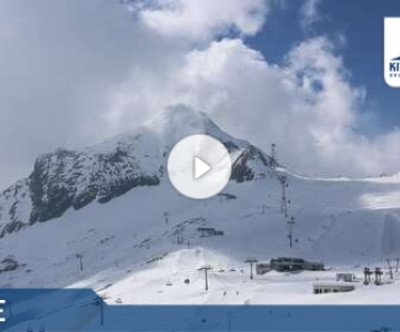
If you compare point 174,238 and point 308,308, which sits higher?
point 174,238

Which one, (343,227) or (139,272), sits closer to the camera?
(139,272)

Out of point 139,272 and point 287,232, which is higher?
point 287,232

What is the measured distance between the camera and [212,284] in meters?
99.6

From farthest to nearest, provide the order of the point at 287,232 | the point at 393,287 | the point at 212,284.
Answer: the point at 287,232 < the point at 212,284 < the point at 393,287

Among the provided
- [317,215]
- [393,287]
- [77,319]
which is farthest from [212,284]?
[317,215]

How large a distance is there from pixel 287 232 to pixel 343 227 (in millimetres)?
12714

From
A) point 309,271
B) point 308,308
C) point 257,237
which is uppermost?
point 257,237

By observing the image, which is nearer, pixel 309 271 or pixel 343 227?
pixel 309 271

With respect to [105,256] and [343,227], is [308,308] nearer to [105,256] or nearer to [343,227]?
[343,227]

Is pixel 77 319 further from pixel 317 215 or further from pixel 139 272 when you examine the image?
pixel 317 215

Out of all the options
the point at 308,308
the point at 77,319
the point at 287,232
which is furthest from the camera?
the point at 287,232

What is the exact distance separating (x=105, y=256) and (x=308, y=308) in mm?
134270

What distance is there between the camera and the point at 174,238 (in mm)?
174750

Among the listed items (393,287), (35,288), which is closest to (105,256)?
(35,288)
